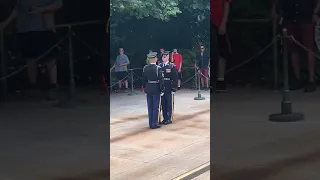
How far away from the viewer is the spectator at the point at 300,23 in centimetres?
318

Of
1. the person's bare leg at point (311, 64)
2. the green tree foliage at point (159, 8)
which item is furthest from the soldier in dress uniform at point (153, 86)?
the green tree foliage at point (159, 8)

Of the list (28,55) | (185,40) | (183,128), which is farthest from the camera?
(185,40)

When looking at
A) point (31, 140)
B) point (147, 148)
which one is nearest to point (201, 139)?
point (147, 148)

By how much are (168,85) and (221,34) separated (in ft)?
15.6

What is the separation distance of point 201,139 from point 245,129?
12.3 ft

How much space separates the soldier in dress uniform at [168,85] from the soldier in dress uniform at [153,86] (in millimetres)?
198

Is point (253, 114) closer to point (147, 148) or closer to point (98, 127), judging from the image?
point (98, 127)

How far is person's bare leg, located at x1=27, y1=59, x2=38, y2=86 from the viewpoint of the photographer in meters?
3.15

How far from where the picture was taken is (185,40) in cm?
1441

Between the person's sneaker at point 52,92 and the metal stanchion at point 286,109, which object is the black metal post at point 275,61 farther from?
the person's sneaker at point 52,92

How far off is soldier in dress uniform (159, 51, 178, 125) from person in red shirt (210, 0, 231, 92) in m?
4.68

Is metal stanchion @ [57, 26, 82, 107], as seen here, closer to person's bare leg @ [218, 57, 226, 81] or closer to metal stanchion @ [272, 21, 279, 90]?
person's bare leg @ [218, 57, 226, 81]

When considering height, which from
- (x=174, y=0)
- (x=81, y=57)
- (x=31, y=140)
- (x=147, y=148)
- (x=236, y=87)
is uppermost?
(x=174, y=0)

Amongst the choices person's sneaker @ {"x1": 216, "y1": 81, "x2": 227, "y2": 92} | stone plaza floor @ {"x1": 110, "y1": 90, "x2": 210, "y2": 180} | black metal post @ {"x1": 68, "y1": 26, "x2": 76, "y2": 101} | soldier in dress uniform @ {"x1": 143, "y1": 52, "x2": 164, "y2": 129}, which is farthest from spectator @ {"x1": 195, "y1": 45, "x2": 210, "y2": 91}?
black metal post @ {"x1": 68, "y1": 26, "x2": 76, "y2": 101}
